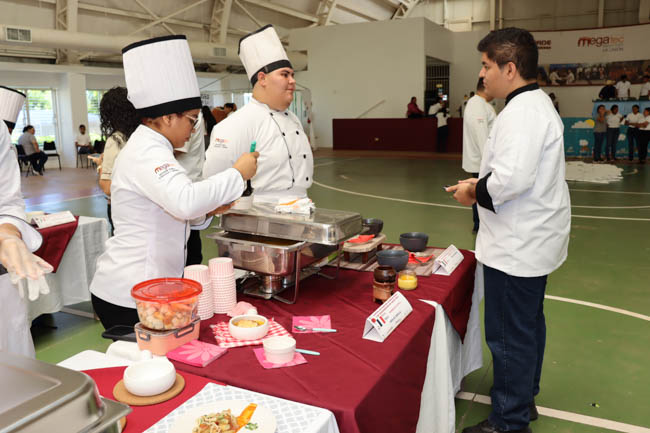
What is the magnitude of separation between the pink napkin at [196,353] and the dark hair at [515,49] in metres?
1.32

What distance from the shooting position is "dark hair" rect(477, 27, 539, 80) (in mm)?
1798

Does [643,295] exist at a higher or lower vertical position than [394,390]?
lower

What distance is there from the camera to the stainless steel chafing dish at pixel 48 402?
534 millimetres

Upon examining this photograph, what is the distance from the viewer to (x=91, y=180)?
10.6 meters

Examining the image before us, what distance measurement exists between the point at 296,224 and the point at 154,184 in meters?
0.52

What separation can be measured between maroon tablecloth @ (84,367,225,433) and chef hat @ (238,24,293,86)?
1613 mm

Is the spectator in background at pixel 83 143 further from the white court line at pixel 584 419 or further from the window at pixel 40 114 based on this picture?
the white court line at pixel 584 419

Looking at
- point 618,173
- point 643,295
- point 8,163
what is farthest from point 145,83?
point 618,173

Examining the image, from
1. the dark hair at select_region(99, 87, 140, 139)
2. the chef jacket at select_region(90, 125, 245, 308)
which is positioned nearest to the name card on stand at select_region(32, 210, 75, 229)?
the dark hair at select_region(99, 87, 140, 139)

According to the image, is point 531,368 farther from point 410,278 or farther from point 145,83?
point 145,83

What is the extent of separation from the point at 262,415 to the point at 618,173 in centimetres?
1015

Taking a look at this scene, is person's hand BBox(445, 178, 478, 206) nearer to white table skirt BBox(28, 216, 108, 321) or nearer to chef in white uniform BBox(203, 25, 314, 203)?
chef in white uniform BBox(203, 25, 314, 203)

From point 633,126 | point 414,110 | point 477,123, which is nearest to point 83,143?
point 414,110

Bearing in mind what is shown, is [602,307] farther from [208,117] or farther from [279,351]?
[208,117]
